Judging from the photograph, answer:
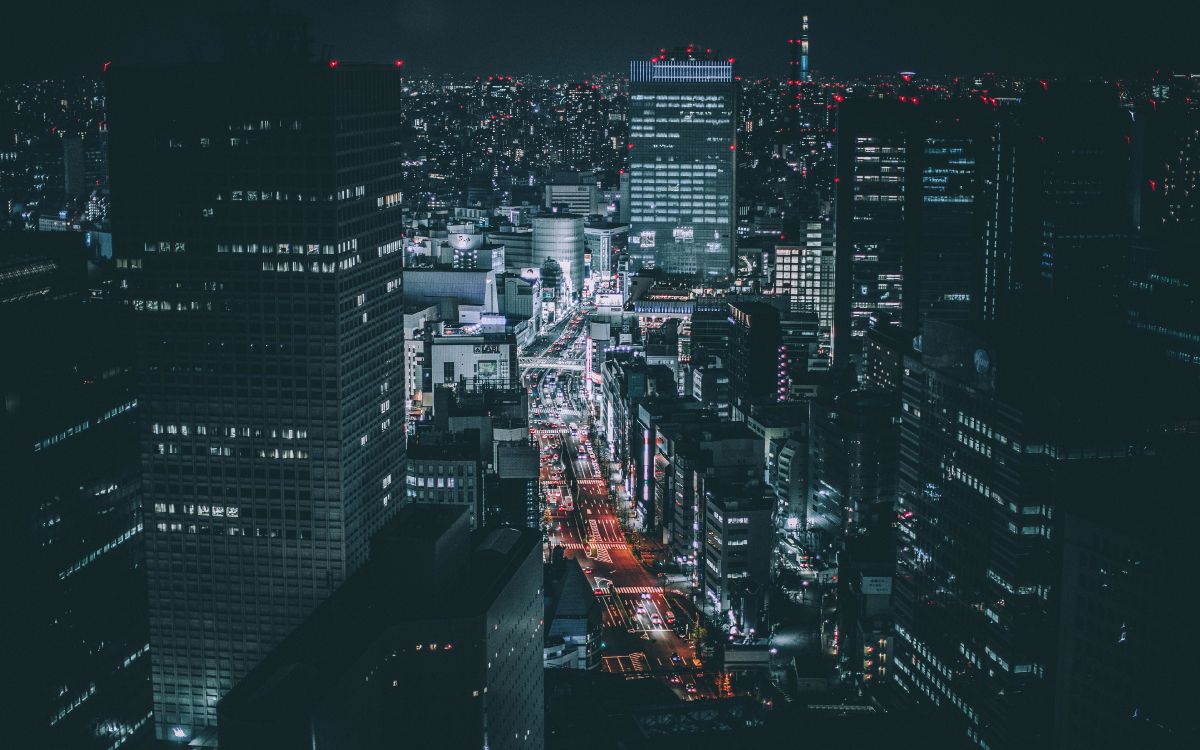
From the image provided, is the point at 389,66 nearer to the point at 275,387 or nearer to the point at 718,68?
the point at 275,387

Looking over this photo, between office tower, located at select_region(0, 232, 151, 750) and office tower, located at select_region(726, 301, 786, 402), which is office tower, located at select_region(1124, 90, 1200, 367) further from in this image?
office tower, located at select_region(0, 232, 151, 750)

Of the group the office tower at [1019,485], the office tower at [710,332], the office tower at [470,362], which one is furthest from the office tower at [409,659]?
the office tower at [710,332]

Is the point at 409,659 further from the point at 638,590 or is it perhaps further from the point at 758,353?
the point at 758,353

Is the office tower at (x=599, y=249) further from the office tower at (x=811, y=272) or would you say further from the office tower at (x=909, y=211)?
the office tower at (x=909, y=211)

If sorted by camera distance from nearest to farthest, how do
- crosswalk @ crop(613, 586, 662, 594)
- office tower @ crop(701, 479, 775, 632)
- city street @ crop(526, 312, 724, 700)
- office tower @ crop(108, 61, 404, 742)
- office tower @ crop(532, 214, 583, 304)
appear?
office tower @ crop(108, 61, 404, 742) < city street @ crop(526, 312, 724, 700) < office tower @ crop(701, 479, 775, 632) < crosswalk @ crop(613, 586, 662, 594) < office tower @ crop(532, 214, 583, 304)

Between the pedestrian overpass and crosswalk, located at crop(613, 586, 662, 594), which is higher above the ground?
the pedestrian overpass

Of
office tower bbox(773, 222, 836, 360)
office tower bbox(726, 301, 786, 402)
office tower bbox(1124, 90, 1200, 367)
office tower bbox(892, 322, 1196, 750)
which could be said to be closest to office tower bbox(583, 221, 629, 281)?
office tower bbox(773, 222, 836, 360)

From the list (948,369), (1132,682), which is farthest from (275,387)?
(1132,682)

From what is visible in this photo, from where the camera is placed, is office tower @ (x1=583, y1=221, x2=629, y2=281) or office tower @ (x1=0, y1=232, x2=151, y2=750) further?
office tower @ (x1=583, y1=221, x2=629, y2=281)
